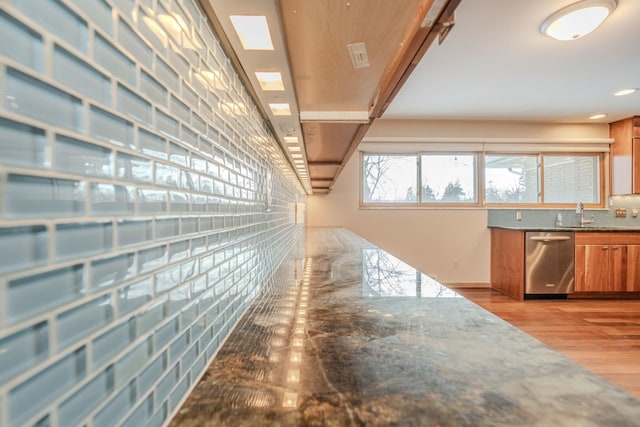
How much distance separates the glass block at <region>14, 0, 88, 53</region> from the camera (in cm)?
22

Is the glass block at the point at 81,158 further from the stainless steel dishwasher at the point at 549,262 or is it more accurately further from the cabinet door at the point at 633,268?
the cabinet door at the point at 633,268

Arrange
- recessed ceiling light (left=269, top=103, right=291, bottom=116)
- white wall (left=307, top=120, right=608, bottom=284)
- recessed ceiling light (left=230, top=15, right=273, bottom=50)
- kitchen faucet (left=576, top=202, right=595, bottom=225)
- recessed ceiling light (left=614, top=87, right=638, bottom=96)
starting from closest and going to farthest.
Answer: recessed ceiling light (left=230, top=15, right=273, bottom=50) → recessed ceiling light (left=269, top=103, right=291, bottom=116) → recessed ceiling light (left=614, top=87, right=638, bottom=96) → kitchen faucet (left=576, top=202, right=595, bottom=225) → white wall (left=307, top=120, right=608, bottom=284)

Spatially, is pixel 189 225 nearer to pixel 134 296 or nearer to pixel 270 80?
pixel 134 296

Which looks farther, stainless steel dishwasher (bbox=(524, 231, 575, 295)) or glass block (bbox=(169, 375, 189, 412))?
stainless steel dishwasher (bbox=(524, 231, 575, 295))

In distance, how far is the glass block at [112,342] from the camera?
0.27 meters

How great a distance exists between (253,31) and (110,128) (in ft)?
1.29

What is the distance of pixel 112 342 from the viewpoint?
0.29 m

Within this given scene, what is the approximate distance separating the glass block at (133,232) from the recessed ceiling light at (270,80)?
0.52 meters

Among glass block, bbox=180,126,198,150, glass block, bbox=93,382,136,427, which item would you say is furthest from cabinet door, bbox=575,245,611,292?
glass block, bbox=93,382,136,427

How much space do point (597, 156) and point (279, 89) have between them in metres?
5.09

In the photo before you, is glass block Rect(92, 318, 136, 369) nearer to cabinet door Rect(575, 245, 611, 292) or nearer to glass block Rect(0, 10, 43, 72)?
glass block Rect(0, 10, 43, 72)

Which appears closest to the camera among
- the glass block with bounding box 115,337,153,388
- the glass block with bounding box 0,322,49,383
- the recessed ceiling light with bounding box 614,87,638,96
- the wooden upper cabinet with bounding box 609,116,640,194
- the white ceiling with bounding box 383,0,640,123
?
the glass block with bounding box 0,322,49,383

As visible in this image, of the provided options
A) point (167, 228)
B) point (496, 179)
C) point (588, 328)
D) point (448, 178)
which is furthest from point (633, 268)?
point (167, 228)

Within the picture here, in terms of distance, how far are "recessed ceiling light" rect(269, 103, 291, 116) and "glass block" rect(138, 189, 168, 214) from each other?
2.11ft
